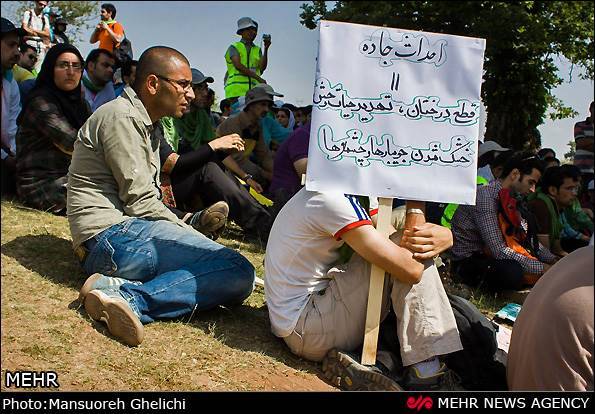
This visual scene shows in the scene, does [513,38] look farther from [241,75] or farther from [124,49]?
[124,49]

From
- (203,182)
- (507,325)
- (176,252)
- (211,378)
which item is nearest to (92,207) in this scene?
(176,252)

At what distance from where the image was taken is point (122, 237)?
12.2 feet

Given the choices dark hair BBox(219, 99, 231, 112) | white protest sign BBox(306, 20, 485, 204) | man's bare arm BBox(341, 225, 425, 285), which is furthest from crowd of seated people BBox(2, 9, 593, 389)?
dark hair BBox(219, 99, 231, 112)

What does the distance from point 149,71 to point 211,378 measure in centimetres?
181

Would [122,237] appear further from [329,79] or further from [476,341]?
[476,341]

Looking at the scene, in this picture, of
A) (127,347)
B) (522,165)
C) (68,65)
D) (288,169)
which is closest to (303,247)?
(127,347)

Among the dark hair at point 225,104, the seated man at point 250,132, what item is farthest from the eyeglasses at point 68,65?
the dark hair at point 225,104

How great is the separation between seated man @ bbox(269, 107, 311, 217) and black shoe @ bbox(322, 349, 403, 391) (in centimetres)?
215

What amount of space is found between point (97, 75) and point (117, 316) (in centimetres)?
412

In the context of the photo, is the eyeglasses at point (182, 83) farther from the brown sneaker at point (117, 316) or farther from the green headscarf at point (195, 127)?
the green headscarf at point (195, 127)

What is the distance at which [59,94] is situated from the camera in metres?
5.23

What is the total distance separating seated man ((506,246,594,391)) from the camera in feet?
8.16

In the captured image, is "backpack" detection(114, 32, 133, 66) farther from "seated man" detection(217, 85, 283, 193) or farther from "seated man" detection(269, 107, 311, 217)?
"seated man" detection(269, 107, 311, 217)

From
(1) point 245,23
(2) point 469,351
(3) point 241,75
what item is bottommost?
(2) point 469,351
